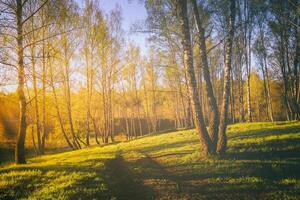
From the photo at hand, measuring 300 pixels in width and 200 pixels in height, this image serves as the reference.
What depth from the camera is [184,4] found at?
10148 mm

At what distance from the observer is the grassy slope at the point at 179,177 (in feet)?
21.7

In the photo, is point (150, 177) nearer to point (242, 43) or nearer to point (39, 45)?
point (39, 45)

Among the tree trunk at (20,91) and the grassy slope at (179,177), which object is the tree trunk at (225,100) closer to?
the grassy slope at (179,177)

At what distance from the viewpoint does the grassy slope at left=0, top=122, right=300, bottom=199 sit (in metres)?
6.62

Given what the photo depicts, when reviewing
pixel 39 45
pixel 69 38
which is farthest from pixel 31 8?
pixel 69 38

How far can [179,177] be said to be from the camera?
27.0ft

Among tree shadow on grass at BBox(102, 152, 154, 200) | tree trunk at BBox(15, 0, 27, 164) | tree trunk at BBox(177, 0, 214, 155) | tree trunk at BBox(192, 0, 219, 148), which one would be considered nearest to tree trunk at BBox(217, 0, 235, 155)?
tree trunk at BBox(192, 0, 219, 148)

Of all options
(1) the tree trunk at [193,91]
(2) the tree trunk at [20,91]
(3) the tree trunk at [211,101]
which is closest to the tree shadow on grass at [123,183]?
(1) the tree trunk at [193,91]

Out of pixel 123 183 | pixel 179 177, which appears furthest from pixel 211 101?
pixel 123 183

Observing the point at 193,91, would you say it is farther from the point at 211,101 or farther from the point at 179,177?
the point at 179,177

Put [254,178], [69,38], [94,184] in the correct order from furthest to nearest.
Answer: [69,38], [94,184], [254,178]

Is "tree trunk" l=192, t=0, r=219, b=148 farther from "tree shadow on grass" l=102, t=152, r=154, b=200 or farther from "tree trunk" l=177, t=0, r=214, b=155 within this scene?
"tree shadow on grass" l=102, t=152, r=154, b=200

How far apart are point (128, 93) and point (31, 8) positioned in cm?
2799

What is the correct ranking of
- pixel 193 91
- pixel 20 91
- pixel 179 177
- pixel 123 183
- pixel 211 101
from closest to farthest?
pixel 123 183 → pixel 179 177 → pixel 193 91 → pixel 211 101 → pixel 20 91
